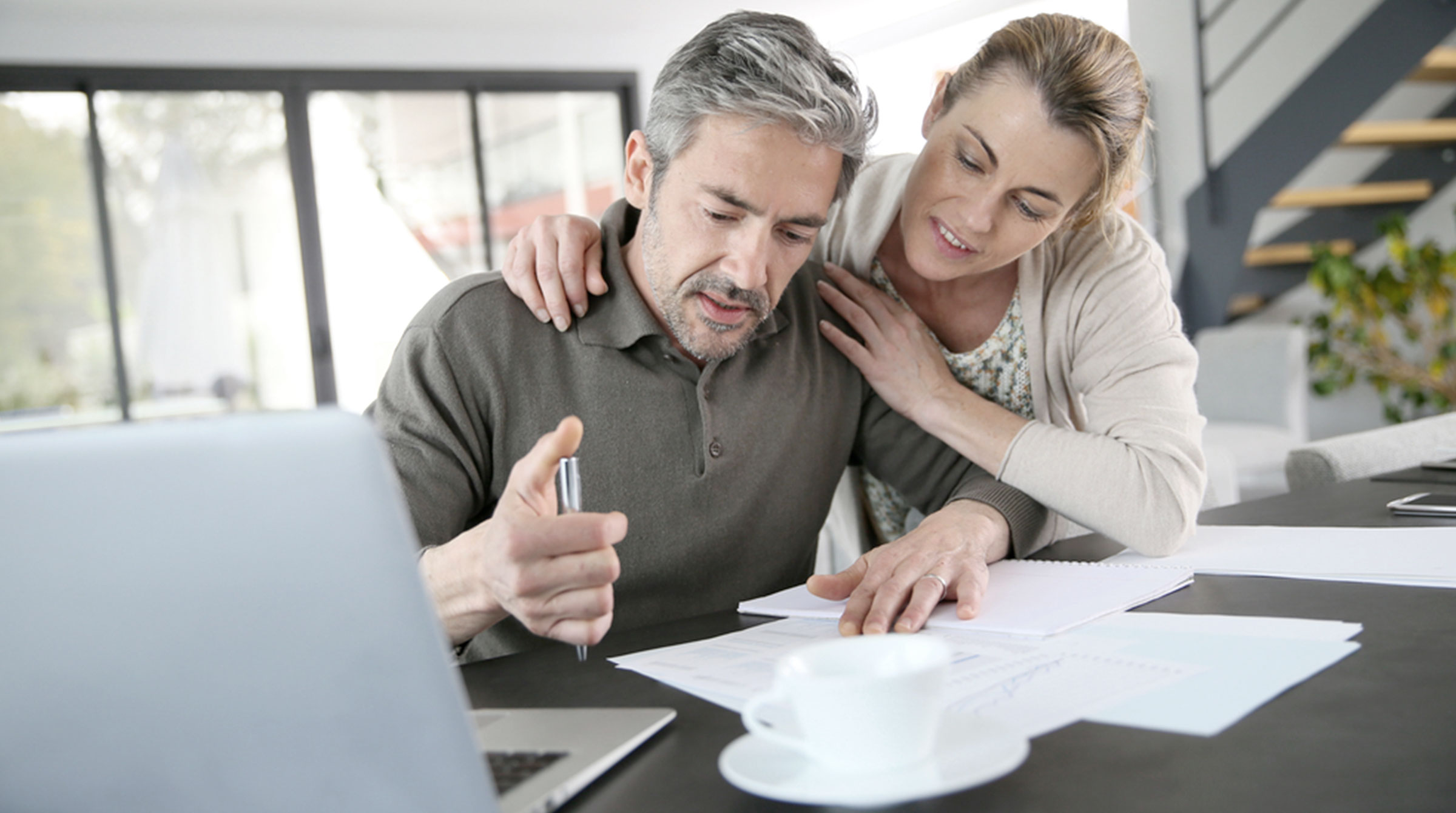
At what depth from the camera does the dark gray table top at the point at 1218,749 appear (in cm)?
62

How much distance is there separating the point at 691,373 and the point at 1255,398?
3816 millimetres

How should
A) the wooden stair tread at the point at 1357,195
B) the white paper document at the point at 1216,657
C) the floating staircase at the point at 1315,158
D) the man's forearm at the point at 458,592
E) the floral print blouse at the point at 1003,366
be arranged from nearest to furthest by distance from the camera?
the white paper document at the point at 1216,657, the man's forearm at the point at 458,592, the floral print blouse at the point at 1003,366, the floating staircase at the point at 1315,158, the wooden stair tread at the point at 1357,195

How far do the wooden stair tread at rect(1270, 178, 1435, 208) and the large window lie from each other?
4154 mm

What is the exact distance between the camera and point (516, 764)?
2.30 feet

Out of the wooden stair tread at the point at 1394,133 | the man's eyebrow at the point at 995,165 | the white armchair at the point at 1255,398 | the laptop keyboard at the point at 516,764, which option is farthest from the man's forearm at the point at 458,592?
the wooden stair tread at the point at 1394,133

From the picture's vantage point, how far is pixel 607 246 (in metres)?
1.55

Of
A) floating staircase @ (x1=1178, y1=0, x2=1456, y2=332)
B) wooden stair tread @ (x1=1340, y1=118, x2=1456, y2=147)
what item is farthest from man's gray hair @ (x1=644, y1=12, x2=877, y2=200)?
wooden stair tread @ (x1=1340, y1=118, x2=1456, y2=147)

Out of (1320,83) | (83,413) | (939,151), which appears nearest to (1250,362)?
(1320,83)

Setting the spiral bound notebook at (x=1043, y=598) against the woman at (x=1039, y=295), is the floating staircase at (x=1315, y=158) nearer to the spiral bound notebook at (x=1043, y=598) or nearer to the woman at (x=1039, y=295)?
the woman at (x=1039, y=295)

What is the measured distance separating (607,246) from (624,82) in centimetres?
577

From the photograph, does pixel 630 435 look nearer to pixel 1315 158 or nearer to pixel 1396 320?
pixel 1315 158

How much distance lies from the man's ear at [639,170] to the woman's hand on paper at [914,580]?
23.0 inches

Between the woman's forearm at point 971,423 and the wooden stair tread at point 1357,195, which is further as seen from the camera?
the wooden stair tread at point 1357,195

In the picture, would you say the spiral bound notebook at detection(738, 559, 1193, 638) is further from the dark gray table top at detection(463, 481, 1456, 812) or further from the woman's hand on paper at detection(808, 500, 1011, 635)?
the dark gray table top at detection(463, 481, 1456, 812)
